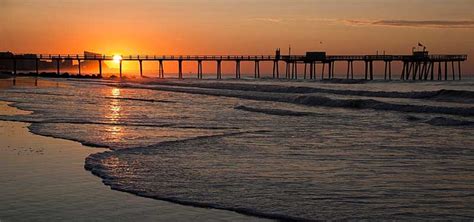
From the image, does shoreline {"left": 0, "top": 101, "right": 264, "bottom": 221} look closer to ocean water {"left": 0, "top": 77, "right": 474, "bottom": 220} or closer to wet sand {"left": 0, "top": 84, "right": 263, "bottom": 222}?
wet sand {"left": 0, "top": 84, "right": 263, "bottom": 222}

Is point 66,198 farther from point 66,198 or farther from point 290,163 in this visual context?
point 290,163

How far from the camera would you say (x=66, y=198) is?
7.09 metres

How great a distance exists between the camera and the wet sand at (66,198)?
248 inches

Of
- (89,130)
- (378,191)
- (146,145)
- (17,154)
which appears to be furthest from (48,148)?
(378,191)

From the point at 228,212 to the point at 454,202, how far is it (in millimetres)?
2714

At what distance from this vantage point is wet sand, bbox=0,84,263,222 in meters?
6.29

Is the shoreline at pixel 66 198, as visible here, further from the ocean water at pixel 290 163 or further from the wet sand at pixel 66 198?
the ocean water at pixel 290 163

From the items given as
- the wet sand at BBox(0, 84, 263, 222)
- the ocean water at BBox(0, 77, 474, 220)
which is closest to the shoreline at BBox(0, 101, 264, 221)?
the wet sand at BBox(0, 84, 263, 222)

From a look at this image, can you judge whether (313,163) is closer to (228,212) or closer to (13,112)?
(228,212)

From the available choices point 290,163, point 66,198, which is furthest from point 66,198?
point 290,163

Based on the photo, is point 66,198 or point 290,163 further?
point 290,163

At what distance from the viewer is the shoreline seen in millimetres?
6316

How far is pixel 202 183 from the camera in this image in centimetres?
799

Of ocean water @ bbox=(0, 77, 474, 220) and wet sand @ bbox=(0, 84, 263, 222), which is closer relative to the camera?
wet sand @ bbox=(0, 84, 263, 222)
